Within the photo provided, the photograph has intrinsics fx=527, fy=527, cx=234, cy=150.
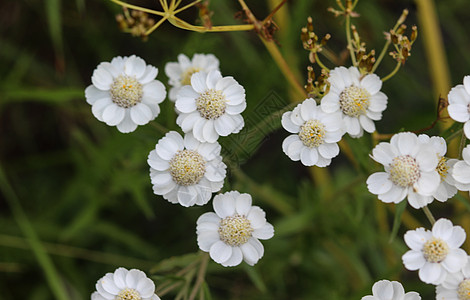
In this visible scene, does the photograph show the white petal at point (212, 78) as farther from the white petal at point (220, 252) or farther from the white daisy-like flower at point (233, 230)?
the white petal at point (220, 252)

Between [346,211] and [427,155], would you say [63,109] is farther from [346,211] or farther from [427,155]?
[427,155]

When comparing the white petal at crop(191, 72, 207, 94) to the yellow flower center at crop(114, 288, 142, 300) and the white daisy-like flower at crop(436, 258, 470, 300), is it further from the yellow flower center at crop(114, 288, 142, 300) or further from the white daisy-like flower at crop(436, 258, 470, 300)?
the white daisy-like flower at crop(436, 258, 470, 300)

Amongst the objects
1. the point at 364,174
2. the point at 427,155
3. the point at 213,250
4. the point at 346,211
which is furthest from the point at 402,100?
the point at 213,250

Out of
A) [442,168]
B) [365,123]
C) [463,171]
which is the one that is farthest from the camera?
[365,123]

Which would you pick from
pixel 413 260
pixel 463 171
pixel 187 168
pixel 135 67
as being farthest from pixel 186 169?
pixel 463 171

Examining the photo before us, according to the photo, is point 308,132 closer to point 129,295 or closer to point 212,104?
point 212,104

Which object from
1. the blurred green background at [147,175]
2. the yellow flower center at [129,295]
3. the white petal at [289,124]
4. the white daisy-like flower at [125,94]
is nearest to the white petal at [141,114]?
the white daisy-like flower at [125,94]
